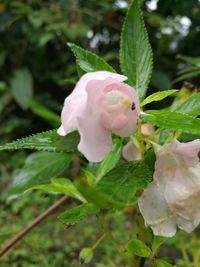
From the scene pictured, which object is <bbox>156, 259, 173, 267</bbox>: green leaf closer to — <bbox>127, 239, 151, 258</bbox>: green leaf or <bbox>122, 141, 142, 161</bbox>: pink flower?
<bbox>127, 239, 151, 258</bbox>: green leaf

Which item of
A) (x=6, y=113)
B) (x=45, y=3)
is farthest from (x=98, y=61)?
(x=6, y=113)

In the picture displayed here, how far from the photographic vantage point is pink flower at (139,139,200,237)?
15.2 inches

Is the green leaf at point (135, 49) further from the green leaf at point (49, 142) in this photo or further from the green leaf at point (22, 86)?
the green leaf at point (22, 86)

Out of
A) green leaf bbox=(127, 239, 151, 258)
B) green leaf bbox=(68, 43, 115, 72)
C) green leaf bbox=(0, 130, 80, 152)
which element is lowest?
green leaf bbox=(127, 239, 151, 258)

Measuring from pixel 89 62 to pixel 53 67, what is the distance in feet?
6.52

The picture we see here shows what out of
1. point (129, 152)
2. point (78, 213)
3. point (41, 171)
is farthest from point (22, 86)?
point (78, 213)

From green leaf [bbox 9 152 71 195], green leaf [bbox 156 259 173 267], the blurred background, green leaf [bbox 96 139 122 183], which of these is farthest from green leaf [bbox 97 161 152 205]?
the blurred background

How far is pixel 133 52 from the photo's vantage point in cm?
46

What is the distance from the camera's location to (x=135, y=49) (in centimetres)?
46

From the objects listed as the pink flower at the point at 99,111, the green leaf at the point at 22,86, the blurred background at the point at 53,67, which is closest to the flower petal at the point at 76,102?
the pink flower at the point at 99,111

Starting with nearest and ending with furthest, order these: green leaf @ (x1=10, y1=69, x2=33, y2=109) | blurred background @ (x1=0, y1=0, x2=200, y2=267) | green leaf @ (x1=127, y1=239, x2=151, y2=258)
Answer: green leaf @ (x1=127, y1=239, x2=151, y2=258) < blurred background @ (x1=0, y1=0, x2=200, y2=267) < green leaf @ (x1=10, y1=69, x2=33, y2=109)

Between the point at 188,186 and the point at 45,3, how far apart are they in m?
1.79

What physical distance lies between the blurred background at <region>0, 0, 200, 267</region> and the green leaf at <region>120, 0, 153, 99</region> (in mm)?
304

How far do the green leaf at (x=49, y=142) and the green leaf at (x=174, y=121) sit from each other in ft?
0.22
